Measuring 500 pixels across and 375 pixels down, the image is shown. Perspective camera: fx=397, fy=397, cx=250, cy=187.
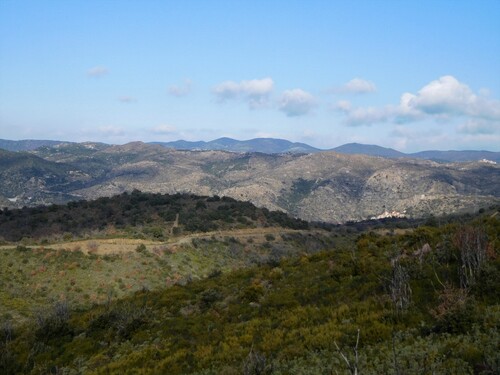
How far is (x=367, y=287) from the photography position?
1689 centimetres

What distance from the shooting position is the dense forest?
34.3 feet

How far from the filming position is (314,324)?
14.2m

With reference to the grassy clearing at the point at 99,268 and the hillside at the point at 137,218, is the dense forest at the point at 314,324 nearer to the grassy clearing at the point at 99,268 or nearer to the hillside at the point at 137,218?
the grassy clearing at the point at 99,268

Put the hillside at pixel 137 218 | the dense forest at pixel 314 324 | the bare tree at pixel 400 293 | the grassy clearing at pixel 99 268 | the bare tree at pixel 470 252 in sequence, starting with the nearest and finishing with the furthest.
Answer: the dense forest at pixel 314 324, the bare tree at pixel 400 293, the bare tree at pixel 470 252, the grassy clearing at pixel 99 268, the hillside at pixel 137 218

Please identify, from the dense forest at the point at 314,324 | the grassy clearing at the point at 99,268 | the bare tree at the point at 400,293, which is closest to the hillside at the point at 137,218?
the grassy clearing at the point at 99,268

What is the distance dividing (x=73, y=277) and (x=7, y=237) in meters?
32.8

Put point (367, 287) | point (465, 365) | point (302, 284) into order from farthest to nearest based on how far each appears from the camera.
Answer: point (302, 284) → point (367, 287) → point (465, 365)

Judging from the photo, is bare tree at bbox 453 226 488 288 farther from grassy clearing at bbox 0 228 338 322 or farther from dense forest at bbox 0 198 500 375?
grassy clearing at bbox 0 228 338 322

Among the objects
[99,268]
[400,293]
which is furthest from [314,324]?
[99,268]

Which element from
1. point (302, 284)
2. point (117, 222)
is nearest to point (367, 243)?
point (302, 284)

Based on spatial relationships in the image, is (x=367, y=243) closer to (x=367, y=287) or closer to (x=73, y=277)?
(x=367, y=287)

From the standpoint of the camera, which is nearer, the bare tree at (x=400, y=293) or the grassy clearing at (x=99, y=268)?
the bare tree at (x=400, y=293)

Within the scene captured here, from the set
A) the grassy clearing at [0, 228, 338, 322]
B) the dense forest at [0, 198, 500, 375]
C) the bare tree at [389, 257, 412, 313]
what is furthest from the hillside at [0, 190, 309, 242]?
the bare tree at [389, 257, 412, 313]

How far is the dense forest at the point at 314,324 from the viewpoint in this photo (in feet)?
34.3
